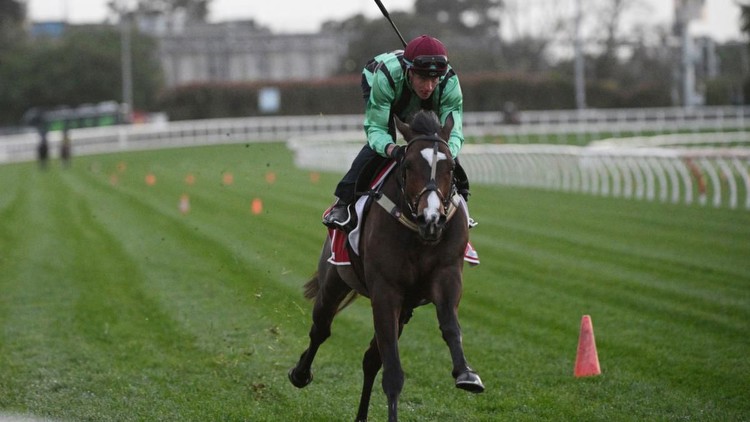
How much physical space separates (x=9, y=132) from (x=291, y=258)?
206 ft

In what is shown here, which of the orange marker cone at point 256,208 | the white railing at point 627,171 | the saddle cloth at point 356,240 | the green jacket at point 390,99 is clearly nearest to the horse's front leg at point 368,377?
the saddle cloth at point 356,240

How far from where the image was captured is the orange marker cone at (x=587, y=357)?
348 inches

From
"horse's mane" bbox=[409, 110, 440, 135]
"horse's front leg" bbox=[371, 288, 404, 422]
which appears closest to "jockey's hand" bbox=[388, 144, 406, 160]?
"horse's mane" bbox=[409, 110, 440, 135]

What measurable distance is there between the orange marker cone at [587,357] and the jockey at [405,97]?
2040 millimetres

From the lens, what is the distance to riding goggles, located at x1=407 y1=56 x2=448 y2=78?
699cm

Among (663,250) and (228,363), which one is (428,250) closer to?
(228,363)

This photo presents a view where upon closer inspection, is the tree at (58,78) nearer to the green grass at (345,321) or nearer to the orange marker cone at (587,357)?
the green grass at (345,321)

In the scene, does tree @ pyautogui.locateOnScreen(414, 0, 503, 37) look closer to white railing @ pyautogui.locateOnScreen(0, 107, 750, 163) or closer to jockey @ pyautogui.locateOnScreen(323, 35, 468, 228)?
white railing @ pyautogui.locateOnScreen(0, 107, 750, 163)

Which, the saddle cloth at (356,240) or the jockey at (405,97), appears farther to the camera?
the saddle cloth at (356,240)

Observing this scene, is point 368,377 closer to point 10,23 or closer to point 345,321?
point 345,321

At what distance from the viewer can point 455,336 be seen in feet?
21.9

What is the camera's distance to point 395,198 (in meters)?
7.06

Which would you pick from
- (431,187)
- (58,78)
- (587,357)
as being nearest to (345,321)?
(587,357)

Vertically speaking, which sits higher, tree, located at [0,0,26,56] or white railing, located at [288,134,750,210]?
tree, located at [0,0,26,56]
